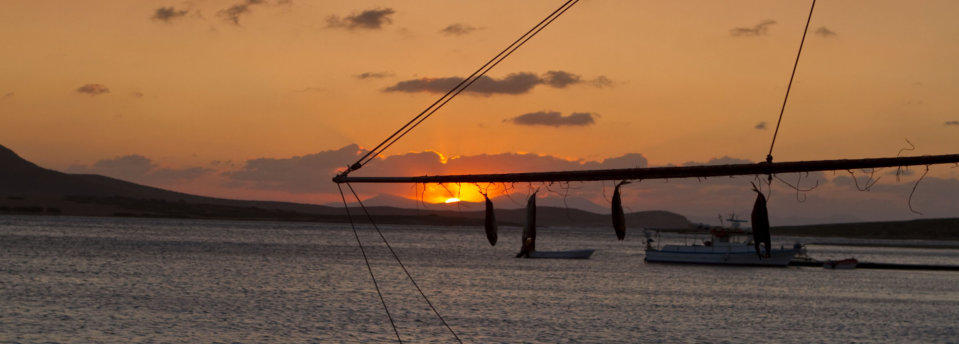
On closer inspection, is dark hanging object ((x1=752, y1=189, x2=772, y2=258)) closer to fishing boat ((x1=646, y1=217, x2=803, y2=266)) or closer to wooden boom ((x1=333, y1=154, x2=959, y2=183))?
wooden boom ((x1=333, y1=154, x2=959, y2=183))

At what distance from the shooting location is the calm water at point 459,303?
52469 mm

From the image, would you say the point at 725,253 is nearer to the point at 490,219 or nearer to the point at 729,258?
the point at 729,258

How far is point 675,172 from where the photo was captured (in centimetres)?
1541

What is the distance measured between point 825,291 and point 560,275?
2860 centimetres

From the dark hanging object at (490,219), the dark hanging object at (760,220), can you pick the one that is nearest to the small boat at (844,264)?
the dark hanging object at (490,219)

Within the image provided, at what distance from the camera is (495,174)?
16.2 m

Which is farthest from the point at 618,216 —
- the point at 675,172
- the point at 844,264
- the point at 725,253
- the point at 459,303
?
the point at 844,264

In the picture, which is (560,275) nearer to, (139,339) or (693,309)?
(693,309)

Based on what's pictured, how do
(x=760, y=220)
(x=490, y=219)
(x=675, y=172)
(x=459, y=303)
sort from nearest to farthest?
(x=760, y=220)
(x=675, y=172)
(x=490, y=219)
(x=459, y=303)

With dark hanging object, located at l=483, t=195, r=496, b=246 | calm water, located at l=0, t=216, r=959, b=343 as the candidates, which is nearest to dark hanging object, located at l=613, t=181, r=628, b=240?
dark hanging object, located at l=483, t=195, r=496, b=246

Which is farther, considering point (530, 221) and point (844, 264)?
point (844, 264)

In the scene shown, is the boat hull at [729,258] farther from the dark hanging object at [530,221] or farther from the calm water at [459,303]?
the dark hanging object at [530,221]

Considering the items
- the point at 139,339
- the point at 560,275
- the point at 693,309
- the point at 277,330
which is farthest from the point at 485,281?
the point at 139,339

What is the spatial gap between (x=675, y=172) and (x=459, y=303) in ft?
183
